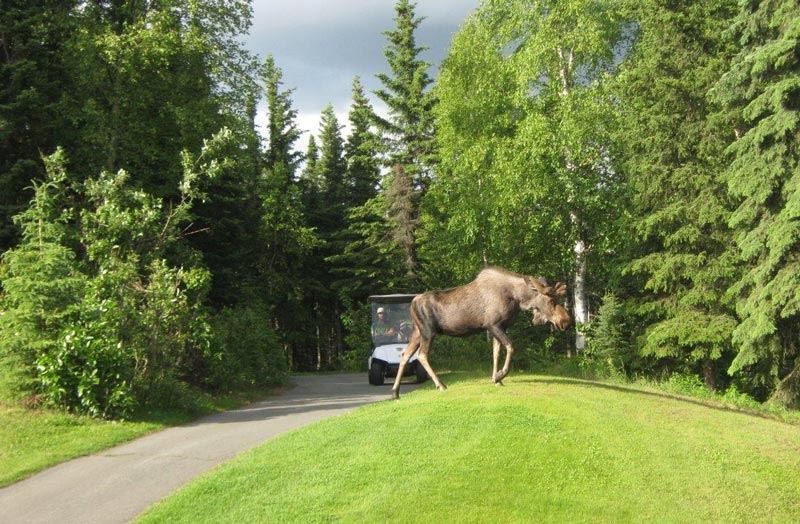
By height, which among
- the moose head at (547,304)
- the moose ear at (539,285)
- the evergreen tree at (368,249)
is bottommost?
the moose head at (547,304)

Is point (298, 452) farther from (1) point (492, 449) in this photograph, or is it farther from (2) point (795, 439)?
(2) point (795, 439)

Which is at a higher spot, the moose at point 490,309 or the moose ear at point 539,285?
the moose ear at point 539,285

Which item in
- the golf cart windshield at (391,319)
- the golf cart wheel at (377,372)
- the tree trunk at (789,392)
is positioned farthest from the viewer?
the golf cart windshield at (391,319)

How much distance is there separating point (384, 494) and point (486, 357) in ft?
61.7

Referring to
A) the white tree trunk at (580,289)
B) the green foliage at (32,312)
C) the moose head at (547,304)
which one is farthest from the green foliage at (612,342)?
the green foliage at (32,312)

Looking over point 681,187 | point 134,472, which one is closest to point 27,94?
point 134,472

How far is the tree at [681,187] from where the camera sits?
66.3 feet

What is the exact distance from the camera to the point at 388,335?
2303 centimetres

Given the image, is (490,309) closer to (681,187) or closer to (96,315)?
(96,315)

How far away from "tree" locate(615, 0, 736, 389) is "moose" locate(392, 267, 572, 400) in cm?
917

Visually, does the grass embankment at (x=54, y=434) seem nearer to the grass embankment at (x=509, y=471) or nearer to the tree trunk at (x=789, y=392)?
the grass embankment at (x=509, y=471)

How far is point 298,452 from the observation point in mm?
9062

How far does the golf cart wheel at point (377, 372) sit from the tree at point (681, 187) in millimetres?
7939

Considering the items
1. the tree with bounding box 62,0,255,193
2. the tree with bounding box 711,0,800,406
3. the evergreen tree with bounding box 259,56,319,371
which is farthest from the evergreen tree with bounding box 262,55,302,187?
the tree with bounding box 711,0,800,406
